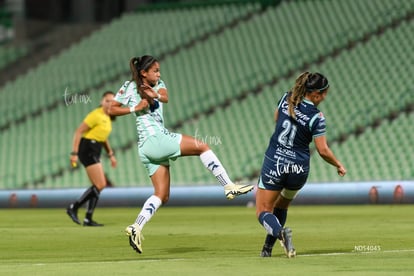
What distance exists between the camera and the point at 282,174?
11.0 meters

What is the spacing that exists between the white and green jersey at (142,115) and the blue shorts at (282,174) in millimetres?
1610

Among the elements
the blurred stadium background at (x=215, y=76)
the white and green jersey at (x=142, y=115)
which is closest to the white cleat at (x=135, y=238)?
the white and green jersey at (x=142, y=115)

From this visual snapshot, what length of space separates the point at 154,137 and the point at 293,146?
182cm

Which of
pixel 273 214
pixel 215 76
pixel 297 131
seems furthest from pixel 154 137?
pixel 215 76

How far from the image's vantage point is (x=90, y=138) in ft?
60.8

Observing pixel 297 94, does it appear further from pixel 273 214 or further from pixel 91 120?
pixel 91 120

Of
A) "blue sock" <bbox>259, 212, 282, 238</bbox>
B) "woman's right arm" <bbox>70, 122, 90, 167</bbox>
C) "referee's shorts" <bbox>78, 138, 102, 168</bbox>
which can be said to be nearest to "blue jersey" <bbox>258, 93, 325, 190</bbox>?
"blue sock" <bbox>259, 212, 282, 238</bbox>

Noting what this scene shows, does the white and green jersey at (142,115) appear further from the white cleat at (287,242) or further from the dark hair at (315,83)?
the white cleat at (287,242)

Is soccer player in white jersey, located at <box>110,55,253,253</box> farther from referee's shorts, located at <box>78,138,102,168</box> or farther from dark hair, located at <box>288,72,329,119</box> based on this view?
referee's shorts, located at <box>78,138,102,168</box>

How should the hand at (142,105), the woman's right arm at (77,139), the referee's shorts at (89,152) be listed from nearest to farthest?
the hand at (142,105)
the woman's right arm at (77,139)
the referee's shorts at (89,152)

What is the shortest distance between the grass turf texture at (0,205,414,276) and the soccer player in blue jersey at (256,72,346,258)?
586mm

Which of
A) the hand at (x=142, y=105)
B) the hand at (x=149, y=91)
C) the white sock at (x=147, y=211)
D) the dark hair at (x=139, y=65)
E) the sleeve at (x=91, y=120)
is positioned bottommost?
the white sock at (x=147, y=211)

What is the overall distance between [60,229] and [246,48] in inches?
793

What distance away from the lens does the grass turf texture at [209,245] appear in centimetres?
998
